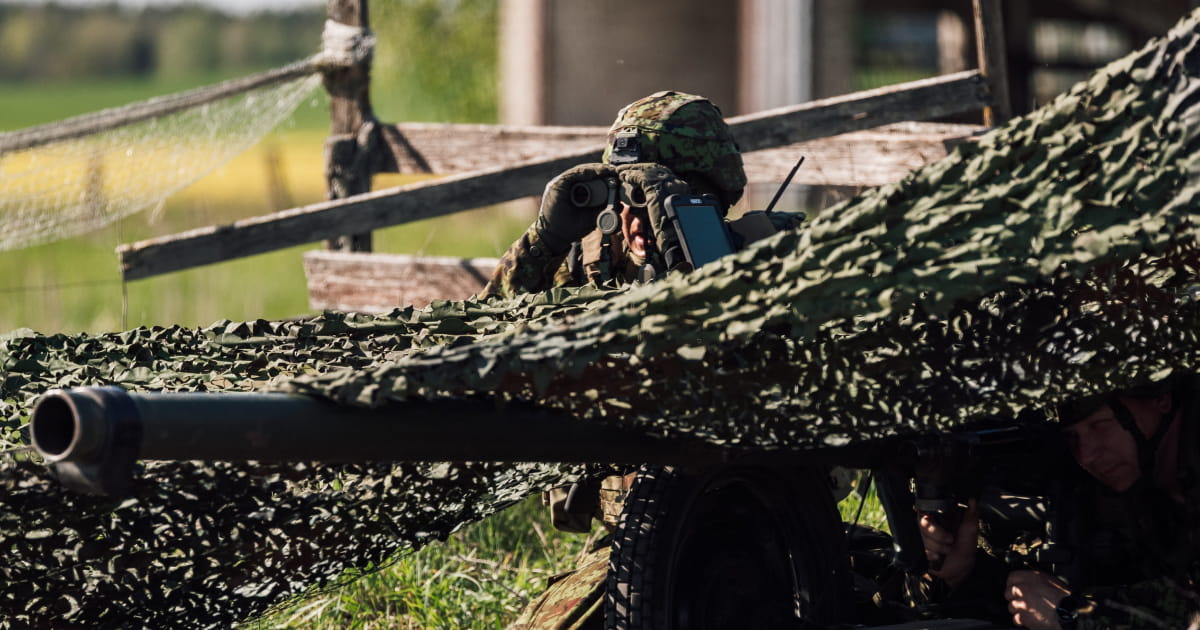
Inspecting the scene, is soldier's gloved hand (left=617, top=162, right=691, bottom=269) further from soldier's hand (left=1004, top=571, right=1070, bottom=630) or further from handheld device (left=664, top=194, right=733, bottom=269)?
soldier's hand (left=1004, top=571, right=1070, bottom=630)

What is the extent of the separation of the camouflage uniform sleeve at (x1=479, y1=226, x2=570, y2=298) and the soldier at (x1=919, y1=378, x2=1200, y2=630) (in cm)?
149

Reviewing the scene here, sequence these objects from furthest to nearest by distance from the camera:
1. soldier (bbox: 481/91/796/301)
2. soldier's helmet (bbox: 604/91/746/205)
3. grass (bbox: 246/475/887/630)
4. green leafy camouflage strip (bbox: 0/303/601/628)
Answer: grass (bbox: 246/475/887/630) → soldier's helmet (bbox: 604/91/746/205) → soldier (bbox: 481/91/796/301) → green leafy camouflage strip (bbox: 0/303/601/628)

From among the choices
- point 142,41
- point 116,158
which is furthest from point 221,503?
point 142,41

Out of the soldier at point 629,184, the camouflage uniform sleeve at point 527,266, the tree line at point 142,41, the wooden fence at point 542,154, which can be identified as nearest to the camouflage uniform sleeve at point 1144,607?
the soldier at point 629,184

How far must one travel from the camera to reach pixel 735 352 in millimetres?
3059

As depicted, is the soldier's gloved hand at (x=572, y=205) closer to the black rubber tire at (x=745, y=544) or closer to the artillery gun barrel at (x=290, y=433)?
the black rubber tire at (x=745, y=544)

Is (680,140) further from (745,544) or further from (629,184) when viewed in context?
(745,544)

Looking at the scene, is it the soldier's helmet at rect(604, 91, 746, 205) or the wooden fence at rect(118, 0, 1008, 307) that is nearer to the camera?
the soldier's helmet at rect(604, 91, 746, 205)

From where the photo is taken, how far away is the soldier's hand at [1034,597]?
3.65 meters

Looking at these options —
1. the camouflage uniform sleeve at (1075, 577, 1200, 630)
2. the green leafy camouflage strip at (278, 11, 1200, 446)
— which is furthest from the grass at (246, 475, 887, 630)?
the green leafy camouflage strip at (278, 11, 1200, 446)

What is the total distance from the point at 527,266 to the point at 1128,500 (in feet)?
5.71

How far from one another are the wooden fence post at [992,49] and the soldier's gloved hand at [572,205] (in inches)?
94.9

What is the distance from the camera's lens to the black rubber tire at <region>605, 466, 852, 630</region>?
3596 millimetres

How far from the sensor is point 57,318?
43.5 ft
